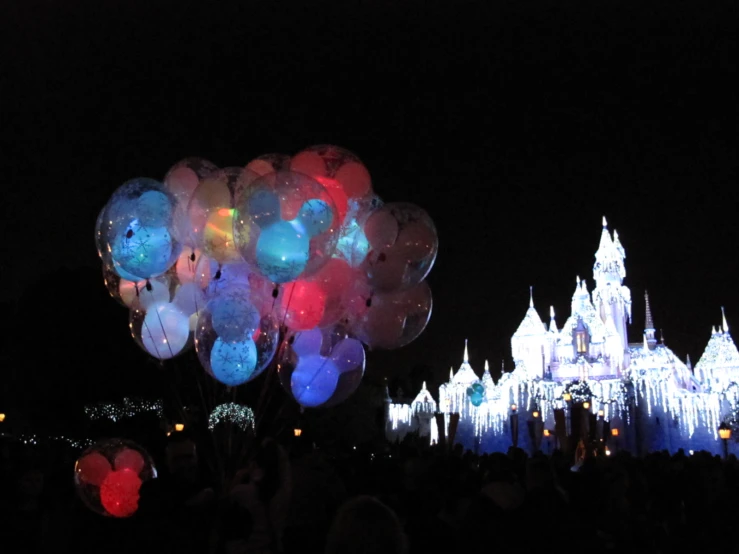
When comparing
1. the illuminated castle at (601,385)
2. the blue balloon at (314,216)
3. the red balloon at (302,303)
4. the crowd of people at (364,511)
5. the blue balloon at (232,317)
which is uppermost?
the illuminated castle at (601,385)

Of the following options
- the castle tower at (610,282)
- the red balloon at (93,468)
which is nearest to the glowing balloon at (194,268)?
the red balloon at (93,468)

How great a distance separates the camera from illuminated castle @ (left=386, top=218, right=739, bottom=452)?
41.0 meters

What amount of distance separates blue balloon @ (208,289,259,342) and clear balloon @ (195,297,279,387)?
5cm

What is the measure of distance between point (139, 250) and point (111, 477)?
2292mm

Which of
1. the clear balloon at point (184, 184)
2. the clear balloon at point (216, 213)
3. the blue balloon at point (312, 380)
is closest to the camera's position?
the clear balloon at point (216, 213)

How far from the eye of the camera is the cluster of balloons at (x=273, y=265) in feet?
20.6

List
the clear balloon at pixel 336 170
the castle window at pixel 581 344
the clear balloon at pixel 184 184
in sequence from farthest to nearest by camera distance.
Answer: the castle window at pixel 581 344, the clear balloon at pixel 336 170, the clear balloon at pixel 184 184

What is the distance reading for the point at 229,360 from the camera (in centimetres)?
665

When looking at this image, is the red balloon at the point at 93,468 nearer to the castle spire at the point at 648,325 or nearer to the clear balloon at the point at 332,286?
the clear balloon at the point at 332,286

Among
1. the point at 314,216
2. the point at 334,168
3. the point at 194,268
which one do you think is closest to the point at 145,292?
the point at 194,268

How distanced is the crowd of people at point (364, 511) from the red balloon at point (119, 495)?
0.18 m

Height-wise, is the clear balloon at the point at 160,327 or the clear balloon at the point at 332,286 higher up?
the clear balloon at the point at 332,286

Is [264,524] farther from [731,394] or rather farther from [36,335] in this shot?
[731,394]

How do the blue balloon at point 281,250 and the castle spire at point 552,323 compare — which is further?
the castle spire at point 552,323
